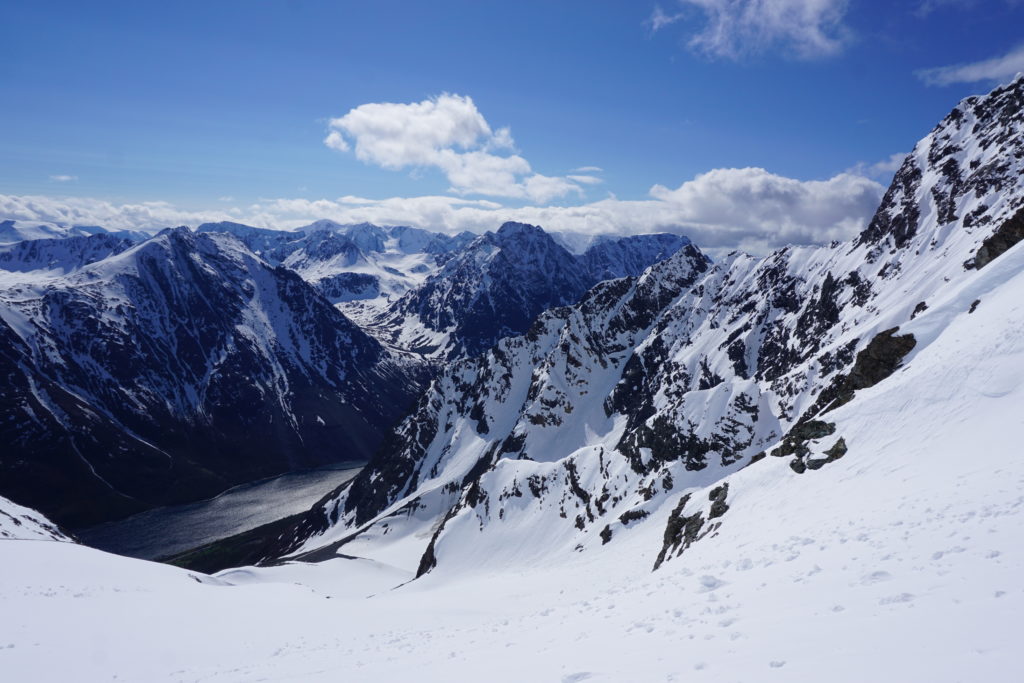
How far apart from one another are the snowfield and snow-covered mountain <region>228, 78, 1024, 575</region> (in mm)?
1049

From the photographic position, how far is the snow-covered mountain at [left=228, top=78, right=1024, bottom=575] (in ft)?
135

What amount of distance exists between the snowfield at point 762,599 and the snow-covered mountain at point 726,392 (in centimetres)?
105

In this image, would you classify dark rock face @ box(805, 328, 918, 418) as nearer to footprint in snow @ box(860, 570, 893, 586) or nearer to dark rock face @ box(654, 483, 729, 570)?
dark rock face @ box(654, 483, 729, 570)

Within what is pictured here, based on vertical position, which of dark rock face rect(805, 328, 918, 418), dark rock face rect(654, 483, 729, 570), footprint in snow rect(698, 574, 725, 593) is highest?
dark rock face rect(805, 328, 918, 418)

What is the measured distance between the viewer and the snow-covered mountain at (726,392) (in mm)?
41219

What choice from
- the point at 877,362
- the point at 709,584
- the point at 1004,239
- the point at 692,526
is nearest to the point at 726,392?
the point at 877,362

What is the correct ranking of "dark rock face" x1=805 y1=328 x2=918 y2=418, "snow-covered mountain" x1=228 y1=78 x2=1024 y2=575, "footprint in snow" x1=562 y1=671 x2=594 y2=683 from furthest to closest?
"dark rock face" x1=805 y1=328 x2=918 y2=418 < "snow-covered mountain" x1=228 y1=78 x2=1024 y2=575 < "footprint in snow" x1=562 y1=671 x2=594 y2=683

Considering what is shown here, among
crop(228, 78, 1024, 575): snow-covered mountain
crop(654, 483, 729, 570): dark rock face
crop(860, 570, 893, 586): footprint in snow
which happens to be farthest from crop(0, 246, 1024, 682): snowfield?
crop(654, 483, 729, 570): dark rock face

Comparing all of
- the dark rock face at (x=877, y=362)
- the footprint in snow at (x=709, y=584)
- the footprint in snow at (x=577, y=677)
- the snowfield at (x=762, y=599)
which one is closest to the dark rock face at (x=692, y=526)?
the snowfield at (x=762, y=599)

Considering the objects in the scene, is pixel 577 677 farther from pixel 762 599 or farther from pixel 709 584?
pixel 709 584

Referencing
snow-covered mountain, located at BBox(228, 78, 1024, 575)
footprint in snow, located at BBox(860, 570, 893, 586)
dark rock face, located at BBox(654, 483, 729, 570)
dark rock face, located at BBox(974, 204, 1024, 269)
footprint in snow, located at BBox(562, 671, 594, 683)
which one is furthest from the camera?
dark rock face, located at BBox(974, 204, 1024, 269)

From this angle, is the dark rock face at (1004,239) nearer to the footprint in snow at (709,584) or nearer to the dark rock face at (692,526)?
the dark rock face at (692,526)

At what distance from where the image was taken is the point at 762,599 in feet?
50.6

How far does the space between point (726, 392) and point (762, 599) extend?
6525cm
